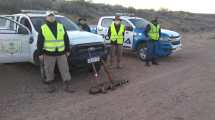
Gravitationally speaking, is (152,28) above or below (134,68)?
above

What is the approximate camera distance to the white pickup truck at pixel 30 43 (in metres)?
→ 9.59

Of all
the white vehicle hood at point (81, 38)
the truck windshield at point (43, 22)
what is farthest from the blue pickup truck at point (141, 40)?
the white vehicle hood at point (81, 38)

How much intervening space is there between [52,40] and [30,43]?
1.67 meters

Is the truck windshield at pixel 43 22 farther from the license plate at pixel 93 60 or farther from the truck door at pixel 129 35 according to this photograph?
the truck door at pixel 129 35

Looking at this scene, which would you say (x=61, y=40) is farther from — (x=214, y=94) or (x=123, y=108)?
(x=214, y=94)

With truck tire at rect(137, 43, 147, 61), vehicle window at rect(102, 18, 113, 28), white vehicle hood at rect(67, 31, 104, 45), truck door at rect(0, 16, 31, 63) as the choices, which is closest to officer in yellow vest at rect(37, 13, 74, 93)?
white vehicle hood at rect(67, 31, 104, 45)

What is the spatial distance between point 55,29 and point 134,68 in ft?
14.8

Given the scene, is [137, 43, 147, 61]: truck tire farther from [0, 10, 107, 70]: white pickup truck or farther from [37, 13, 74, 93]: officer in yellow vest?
[37, 13, 74, 93]: officer in yellow vest

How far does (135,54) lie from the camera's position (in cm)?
1539

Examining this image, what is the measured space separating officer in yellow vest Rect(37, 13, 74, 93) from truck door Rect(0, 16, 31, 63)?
1233 millimetres

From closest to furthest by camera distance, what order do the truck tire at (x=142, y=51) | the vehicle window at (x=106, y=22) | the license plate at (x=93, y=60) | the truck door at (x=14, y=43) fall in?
the truck door at (x=14, y=43) → the license plate at (x=93, y=60) → the truck tire at (x=142, y=51) → the vehicle window at (x=106, y=22)

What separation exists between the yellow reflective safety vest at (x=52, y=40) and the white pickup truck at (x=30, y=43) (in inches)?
34.3

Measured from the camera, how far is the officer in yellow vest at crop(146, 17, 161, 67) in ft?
42.9

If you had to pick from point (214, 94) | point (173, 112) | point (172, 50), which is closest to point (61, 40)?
point (173, 112)
